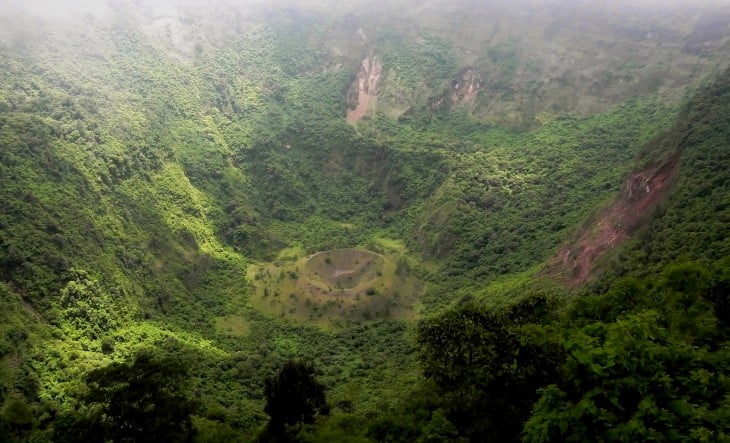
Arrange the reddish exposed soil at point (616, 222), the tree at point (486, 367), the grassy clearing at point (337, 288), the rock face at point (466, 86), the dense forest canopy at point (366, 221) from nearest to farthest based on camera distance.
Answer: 1. the tree at point (486, 367)
2. the dense forest canopy at point (366, 221)
3. the reddish exposed soil at point (616, 222)
4. the grassy clearing at point (337, 288)
5. the rock face at point (466, 86)

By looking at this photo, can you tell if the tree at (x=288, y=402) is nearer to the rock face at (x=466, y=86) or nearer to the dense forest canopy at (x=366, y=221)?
the dense forest canopy at (x=366, y=221)

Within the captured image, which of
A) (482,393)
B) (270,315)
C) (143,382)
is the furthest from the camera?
(270,315)

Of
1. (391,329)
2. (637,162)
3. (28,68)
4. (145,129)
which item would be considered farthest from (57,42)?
(637,162)

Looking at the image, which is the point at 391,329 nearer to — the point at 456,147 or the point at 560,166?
the point at 560,166

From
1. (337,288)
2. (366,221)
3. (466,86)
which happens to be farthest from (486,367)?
(466,86)

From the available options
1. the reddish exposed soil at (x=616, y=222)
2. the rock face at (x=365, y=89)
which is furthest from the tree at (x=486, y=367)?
the rock face at (x=365, y=89)

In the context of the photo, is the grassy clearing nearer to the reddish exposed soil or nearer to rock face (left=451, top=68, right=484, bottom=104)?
the reddish exposed soil

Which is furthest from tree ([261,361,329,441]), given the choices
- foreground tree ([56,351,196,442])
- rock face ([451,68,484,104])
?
rock face ([451,68,484,104])
